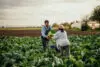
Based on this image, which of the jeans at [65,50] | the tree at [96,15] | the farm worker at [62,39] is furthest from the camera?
the tree at [96,15]

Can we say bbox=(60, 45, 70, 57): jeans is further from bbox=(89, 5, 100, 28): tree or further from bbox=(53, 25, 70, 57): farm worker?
bbox=(89, 5, 100, 28): tree

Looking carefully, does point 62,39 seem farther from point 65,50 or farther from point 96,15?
point 96,15

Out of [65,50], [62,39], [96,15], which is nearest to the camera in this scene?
[62,39]

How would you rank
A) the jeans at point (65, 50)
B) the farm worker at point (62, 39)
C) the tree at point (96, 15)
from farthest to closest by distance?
the tree at point (96, 15) → the jeans at point (65, 50) → the farm worker at point (62, 39)

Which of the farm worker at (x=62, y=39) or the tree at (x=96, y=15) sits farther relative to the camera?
the tree at (x=96, y=15)

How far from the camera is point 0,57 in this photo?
35.2 ft

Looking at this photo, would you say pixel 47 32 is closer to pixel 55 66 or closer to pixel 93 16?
pixel 55 66

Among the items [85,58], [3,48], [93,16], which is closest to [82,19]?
[93,16]

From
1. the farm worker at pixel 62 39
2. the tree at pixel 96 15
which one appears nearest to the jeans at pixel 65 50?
the farm worker at pixel 62 39

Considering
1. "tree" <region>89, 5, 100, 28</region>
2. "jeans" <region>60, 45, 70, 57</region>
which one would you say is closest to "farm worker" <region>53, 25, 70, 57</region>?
"jeans" <region>60, 45, 70, 57</region>

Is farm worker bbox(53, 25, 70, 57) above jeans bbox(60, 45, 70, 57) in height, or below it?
above

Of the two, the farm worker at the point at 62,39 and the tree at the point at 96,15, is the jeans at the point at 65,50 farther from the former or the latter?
the tree at the point at 96,15

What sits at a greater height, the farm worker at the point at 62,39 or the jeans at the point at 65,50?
the farm worker at the point at 62,39

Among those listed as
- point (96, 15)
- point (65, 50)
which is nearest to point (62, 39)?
point (65, 50)
